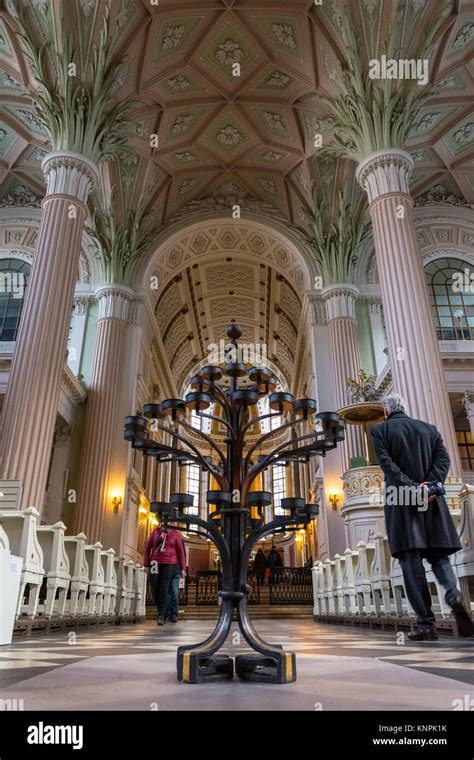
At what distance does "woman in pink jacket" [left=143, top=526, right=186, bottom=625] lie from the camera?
7344mm

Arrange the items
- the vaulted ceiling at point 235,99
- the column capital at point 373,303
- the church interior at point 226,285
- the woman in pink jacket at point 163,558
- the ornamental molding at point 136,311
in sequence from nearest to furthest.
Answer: the church interior at point 226,285 < the woman in pink jacket at point 163,558 < the vaulted ceiling at point 235,99 < the column capital at point 373,303 < the ornamental molding at point 136,311

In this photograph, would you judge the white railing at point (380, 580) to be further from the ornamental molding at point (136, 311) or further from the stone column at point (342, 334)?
the ornamental molding at point (136, 311)

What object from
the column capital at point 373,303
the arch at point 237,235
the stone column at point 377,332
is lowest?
the stone column at point 377,332

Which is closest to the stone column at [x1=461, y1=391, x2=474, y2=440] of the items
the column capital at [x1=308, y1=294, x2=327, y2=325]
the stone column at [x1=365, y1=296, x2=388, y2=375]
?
the stone column at [x1=365, y1=296, x2=388, y2=375]

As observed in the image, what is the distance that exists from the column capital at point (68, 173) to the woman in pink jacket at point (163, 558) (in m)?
7.00

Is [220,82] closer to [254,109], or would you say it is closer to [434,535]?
[254,109]

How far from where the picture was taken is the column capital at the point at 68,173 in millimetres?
10484

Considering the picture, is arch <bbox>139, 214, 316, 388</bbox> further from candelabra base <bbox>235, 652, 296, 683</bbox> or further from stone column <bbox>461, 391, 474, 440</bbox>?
candelabra base <bbox>235, 652, 296, 683</bbox>

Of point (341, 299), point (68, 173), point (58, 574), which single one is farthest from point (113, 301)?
point (58, 574)

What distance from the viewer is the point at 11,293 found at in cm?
1630

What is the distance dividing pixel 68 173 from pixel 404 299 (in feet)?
23.3

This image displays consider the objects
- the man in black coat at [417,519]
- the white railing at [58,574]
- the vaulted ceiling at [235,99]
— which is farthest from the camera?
the vaulted ceiling at [235,99]
